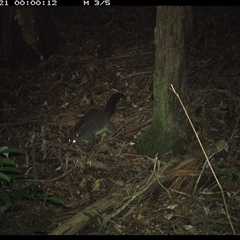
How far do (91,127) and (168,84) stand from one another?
1180 mm

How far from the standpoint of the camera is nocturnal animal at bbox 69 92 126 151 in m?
5.24

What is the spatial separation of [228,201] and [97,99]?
271cm

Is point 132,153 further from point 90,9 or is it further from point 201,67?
point 90,9

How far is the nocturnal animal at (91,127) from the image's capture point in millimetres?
5238

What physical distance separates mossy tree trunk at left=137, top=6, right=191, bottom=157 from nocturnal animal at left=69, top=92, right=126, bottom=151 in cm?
55

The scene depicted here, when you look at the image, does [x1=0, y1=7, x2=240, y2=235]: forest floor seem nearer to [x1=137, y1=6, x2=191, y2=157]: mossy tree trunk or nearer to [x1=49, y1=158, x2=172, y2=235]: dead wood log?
[x1=49, y1=158, x2=172, y2=235]: dead wood log

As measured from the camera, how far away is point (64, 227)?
3.81 m

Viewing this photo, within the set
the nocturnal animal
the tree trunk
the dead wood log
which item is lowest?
the dead wood log

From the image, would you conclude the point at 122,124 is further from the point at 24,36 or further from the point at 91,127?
the point at 24,36

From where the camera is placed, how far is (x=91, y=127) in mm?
5320

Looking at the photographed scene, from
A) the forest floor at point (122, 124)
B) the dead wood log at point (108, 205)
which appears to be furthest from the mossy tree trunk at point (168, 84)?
the dead wood log at point (108, 205)

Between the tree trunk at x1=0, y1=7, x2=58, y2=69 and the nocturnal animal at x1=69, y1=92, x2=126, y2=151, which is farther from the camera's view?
the tree trunk at x1=0, y1=7, x2=58, y2=69

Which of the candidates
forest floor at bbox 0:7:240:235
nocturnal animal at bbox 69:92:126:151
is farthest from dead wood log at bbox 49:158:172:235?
nocturnal animal at bbox 69:92:126:151

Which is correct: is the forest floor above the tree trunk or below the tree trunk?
below
